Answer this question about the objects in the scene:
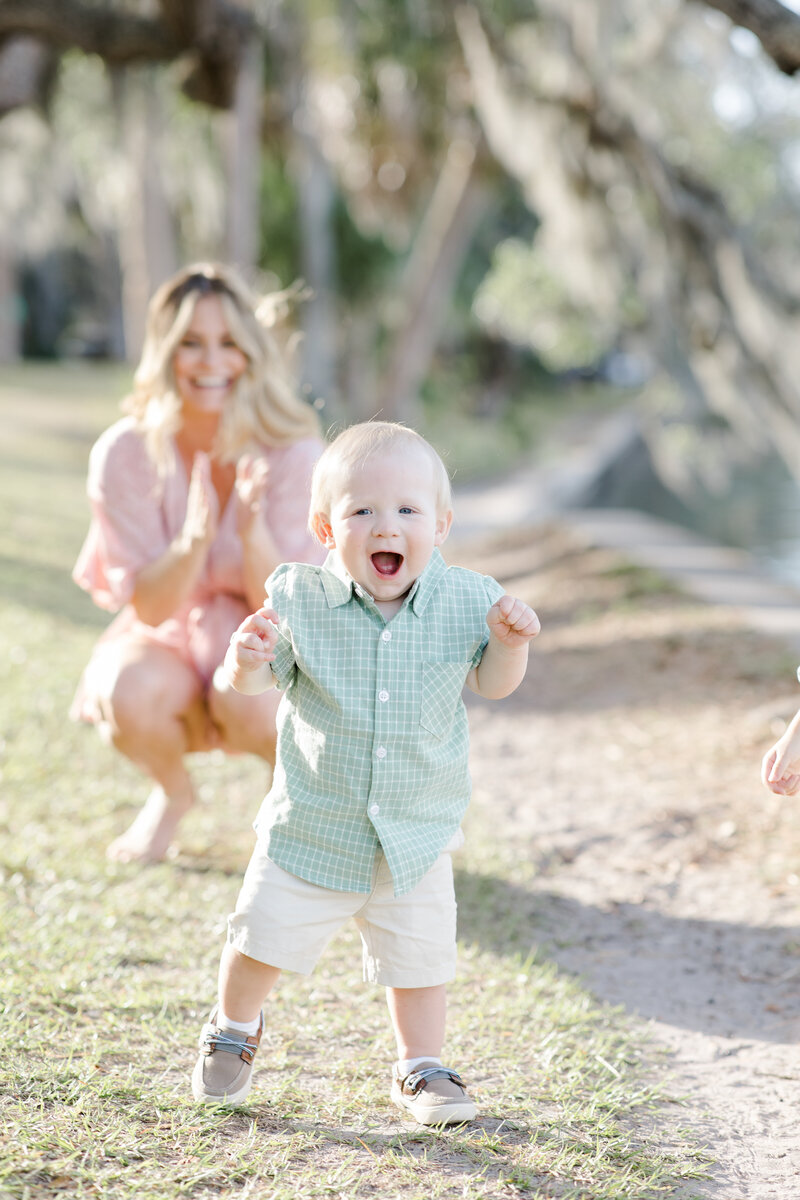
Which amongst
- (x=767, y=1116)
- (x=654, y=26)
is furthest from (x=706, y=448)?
(x=767, y=1116)

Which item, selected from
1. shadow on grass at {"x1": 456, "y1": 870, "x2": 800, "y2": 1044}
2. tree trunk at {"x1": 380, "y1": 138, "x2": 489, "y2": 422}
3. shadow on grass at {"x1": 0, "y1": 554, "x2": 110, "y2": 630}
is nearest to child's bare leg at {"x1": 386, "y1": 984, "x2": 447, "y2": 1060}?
shadow on grass at {"x1": 456, "y1": 870, "x2": 800, "y2": 1044}

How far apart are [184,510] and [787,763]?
5.98 feet

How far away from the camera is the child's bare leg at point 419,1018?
7.25ft

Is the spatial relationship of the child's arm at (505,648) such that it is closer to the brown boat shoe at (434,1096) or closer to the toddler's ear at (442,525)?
the toddler's ear at (442,525)

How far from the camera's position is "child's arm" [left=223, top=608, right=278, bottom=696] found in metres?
2.07

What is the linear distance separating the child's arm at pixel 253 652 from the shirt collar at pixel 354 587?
11cm

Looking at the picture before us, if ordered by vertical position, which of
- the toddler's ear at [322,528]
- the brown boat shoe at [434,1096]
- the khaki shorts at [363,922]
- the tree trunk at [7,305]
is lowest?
the brown boat shoe at [434,1096]

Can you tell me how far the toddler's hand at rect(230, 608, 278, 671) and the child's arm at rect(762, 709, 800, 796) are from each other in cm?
93

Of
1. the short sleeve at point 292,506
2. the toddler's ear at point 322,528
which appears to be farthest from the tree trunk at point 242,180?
the toddler's ear at point 322,528

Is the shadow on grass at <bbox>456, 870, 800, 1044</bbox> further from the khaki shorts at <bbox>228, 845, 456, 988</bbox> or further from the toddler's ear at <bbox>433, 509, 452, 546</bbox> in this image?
the toddler's ear at <bbox>433, 509, 452, 546</bbox>

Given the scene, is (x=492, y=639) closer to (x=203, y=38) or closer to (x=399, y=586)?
(x=399, y=586)

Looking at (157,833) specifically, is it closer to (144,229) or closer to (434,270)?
(434,270)

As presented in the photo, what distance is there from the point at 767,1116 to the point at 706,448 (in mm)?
9836

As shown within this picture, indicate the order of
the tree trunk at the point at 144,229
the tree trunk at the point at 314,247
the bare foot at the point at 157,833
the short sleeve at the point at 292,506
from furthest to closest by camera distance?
the tree trunk at the point at 314,247 < the tree trunk at the point at 144,229 < the bare foot at the point at 157,833 < the short sleeve at the point at 292,506
